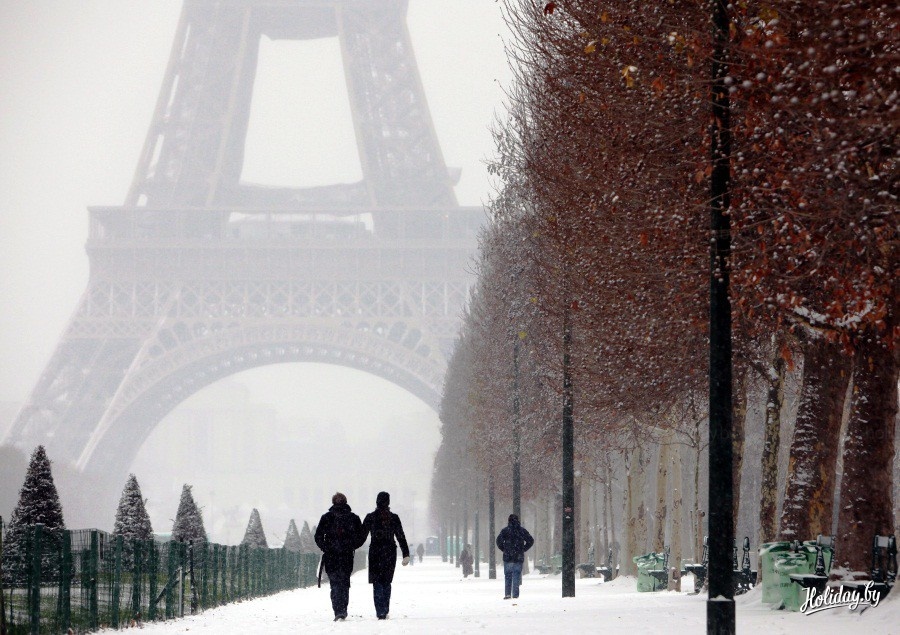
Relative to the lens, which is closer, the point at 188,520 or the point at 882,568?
the point at 882,568

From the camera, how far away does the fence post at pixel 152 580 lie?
1980 centimetres

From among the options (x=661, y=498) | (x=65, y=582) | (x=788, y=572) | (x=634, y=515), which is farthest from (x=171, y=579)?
(x=634, y=515)

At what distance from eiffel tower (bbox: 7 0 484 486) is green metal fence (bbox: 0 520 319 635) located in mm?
60525

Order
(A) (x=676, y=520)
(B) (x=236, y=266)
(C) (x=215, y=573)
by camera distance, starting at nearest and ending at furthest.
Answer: (C) (x=215, y=573) < (A) (x=676, y=520) < (B) (x=236, y=266)

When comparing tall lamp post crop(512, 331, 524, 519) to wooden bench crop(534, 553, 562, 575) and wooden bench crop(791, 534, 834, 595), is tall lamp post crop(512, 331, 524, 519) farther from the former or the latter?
wooden bench crop(791, 534, 834, 595)

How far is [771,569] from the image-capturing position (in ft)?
57.4

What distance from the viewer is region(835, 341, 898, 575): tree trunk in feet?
52.8

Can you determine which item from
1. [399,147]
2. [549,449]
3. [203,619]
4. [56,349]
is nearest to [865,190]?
[203,619]

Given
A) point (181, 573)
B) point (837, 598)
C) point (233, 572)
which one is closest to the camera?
point (837, 598)

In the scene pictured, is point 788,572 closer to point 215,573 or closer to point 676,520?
point 215,573

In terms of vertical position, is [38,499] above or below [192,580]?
above

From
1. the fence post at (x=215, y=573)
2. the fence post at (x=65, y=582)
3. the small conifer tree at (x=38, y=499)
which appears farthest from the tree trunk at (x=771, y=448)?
the small conifer tree at (x=38, y=499)

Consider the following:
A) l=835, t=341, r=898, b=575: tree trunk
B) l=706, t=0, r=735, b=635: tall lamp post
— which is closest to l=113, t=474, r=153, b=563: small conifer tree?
l=835, t=341, r=898, b=575: tree trunk

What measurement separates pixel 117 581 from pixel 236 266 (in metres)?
76.2
